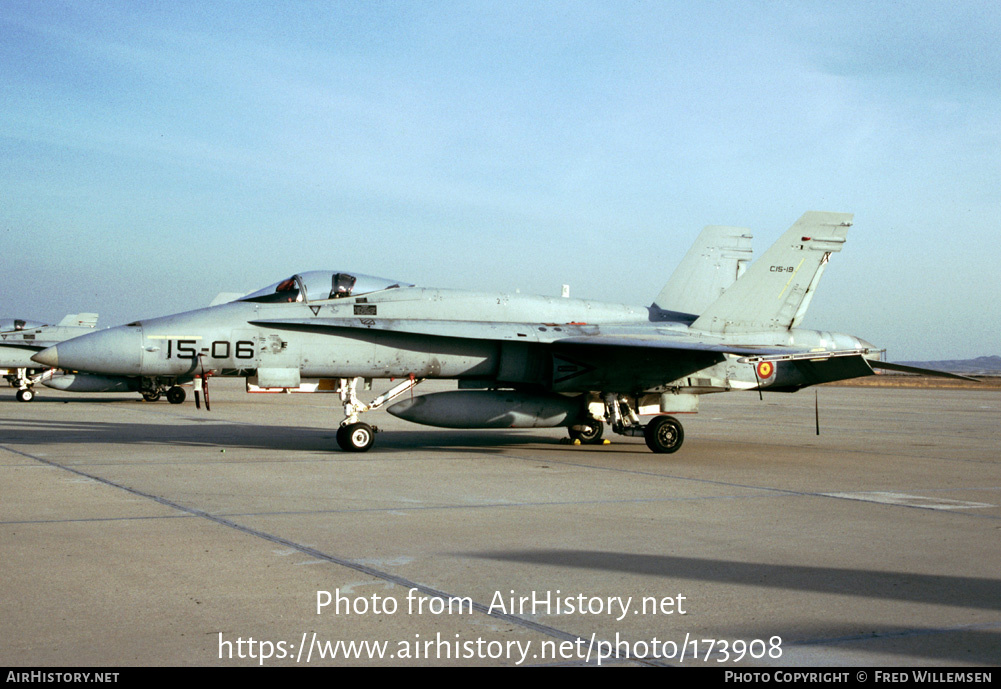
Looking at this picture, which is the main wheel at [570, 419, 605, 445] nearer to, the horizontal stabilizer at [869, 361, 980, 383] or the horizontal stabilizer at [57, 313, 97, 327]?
the horizontal stabilizer at [869, 361, 980, 383]

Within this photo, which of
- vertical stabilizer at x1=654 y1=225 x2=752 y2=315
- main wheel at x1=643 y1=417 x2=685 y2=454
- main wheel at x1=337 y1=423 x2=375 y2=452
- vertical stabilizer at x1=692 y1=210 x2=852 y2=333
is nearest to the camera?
main wheel at x1=337 y1=423 x2=375 y2=452

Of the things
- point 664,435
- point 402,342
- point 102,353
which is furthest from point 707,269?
point 102,353

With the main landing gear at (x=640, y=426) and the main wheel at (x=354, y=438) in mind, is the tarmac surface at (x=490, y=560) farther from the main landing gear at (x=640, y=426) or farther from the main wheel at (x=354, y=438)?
the main landing gear at (x=640, y=426)

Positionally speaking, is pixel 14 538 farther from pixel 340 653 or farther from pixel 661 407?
pixel 661 407

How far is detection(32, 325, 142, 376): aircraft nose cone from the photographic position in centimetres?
1119

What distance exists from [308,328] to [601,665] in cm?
908

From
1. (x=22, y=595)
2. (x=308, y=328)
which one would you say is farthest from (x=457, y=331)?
(x=22, y=595)

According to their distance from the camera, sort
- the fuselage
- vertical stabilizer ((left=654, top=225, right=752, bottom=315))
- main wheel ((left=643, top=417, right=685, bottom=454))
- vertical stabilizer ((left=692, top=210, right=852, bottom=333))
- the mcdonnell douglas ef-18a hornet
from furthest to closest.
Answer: vertical stabilizer ((left=654, top=225, right=752, bottom=315)) < vertical stabilizer ((left=692, top=210, right=852, bottom=333)) < main wheel ((left=643, top=417, right=685, bottom=454)) < the mcdonnell douglas ef-18a hornet < the fuselage

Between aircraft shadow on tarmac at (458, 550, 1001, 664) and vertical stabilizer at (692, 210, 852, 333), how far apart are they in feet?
29.1

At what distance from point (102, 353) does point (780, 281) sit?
33.3 ft

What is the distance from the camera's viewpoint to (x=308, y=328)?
1216cm

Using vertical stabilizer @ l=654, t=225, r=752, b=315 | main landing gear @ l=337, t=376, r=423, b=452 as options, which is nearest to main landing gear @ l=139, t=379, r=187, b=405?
main landing gear @ l=337, t=376, r=423, b=452

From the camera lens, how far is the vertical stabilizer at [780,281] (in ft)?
46.7

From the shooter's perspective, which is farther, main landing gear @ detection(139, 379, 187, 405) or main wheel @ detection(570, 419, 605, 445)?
main landing gear @ detection(139, 379, 187, 405)
